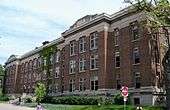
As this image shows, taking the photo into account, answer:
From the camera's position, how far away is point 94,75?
46.2 m

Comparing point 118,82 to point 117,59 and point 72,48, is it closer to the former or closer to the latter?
point 117,59

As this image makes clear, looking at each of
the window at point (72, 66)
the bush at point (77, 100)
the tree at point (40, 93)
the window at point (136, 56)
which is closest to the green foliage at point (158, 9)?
the window at point (136, 56)

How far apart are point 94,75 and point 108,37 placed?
6.20 meters

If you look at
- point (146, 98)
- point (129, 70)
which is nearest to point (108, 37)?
point (129, 70)

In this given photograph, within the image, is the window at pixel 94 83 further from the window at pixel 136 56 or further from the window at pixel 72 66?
the window at pixel 136 56

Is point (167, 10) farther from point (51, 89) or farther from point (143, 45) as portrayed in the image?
point (51, 89)

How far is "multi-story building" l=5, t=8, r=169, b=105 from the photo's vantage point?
38.5 meters

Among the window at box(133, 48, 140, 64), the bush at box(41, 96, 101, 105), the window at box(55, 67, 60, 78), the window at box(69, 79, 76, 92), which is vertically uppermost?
the window at box(133, 48, 140, 64)

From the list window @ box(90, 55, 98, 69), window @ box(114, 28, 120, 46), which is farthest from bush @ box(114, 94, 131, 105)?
window @ box(114, 28, 120, 46)

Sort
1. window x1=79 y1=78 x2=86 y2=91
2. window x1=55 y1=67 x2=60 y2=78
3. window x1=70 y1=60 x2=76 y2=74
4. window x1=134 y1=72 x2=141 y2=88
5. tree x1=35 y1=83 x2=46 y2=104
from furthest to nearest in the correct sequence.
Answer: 1. window x1=55 y1=67 x2=60 y2=78
2. tree x1=35 y1=83 x2=46 y2=104
3. window x1=70 y1=60 x2=76 y2=74
4. window x1=79 y1=78 x2=86 y2=91
5. window x1=134 y1=72 x2=141 y2=88

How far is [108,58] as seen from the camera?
4506cm

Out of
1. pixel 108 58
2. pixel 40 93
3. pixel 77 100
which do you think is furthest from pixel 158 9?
pixel 40 93

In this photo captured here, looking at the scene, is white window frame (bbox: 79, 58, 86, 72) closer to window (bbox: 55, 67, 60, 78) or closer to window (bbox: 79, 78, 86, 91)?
window (bbox: 79, 78, 86, 91)

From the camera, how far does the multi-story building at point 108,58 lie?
38.5 meters
